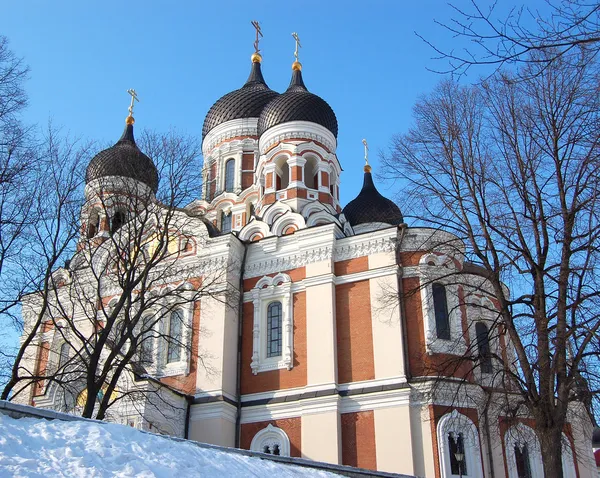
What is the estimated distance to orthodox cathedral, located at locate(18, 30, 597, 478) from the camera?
1603 cm

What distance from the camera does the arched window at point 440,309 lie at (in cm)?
1758

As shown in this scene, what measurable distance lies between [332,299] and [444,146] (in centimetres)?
683

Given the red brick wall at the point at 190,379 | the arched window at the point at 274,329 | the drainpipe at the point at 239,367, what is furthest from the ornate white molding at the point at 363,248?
the red brick wall at the point at 190,379

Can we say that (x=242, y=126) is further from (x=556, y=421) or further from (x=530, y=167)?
(x=556, y=421)

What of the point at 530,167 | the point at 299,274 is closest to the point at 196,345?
the point at 299,274

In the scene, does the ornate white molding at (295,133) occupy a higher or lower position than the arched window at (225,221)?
higher

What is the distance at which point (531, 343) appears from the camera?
10.3 m

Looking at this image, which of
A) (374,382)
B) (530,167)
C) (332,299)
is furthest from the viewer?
(332,299)

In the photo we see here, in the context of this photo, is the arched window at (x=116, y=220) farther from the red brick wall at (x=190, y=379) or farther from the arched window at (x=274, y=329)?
the arched window at (x=274, y=329)

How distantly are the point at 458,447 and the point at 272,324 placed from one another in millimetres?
5994

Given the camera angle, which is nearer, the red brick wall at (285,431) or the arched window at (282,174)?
the red brick wall at (285,431)

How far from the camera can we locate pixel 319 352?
1762 centimetres

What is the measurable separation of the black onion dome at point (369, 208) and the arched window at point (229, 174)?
440 cm

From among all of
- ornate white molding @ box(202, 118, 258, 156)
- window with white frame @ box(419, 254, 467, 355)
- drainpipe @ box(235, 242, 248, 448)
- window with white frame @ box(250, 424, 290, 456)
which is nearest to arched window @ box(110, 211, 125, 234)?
drainpipe @ box(235, 242, 248, 448)
